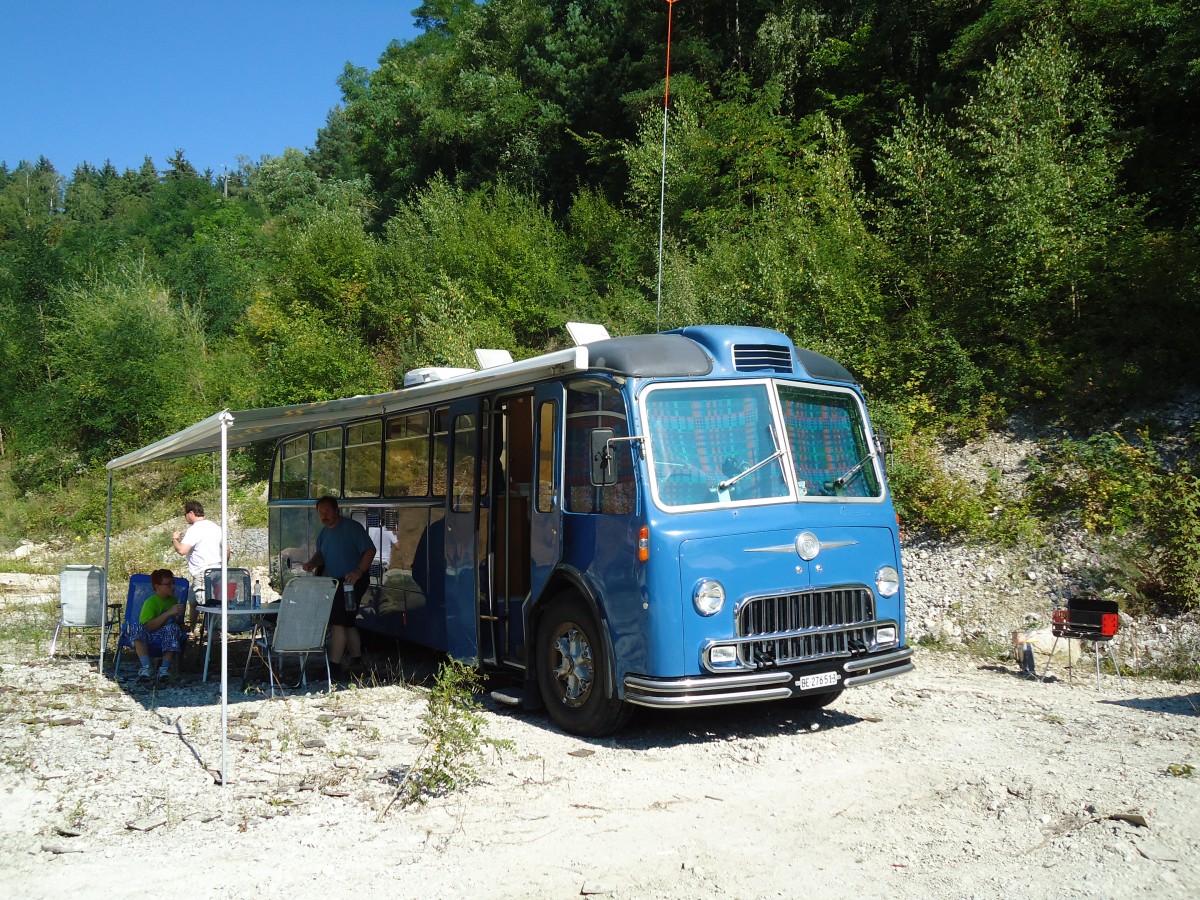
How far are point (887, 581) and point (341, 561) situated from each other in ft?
19.6

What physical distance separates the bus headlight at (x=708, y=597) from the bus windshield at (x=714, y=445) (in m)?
0.60

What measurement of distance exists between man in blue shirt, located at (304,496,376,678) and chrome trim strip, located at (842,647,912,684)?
5.66m

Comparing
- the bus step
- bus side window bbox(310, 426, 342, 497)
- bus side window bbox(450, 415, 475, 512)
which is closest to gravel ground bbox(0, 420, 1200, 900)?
the bus step

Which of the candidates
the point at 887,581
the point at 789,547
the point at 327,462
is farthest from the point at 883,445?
the point at 327,462

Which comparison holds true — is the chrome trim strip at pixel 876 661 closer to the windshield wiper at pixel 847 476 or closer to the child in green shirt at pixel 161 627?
the windshield wiper at pixel 847 476

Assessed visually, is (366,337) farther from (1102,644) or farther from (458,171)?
(1102,644)

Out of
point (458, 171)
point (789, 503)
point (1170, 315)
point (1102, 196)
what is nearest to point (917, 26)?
point (1102, 196)

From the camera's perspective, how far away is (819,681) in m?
7.14

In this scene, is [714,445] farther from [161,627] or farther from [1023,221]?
[1023,221]

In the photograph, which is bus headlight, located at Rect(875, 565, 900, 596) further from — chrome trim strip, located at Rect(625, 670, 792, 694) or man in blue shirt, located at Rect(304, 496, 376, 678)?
man in blue shirt, located at Rect(304, 496, 376, 678)

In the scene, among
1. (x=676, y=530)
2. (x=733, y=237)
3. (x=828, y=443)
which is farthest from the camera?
(x=733, y=237)

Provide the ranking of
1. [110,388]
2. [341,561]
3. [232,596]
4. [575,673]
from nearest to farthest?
[575,673], [341,561], [232,596], [110,388]

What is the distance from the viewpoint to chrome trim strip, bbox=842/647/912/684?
289 inches

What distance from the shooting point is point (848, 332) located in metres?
17.8
